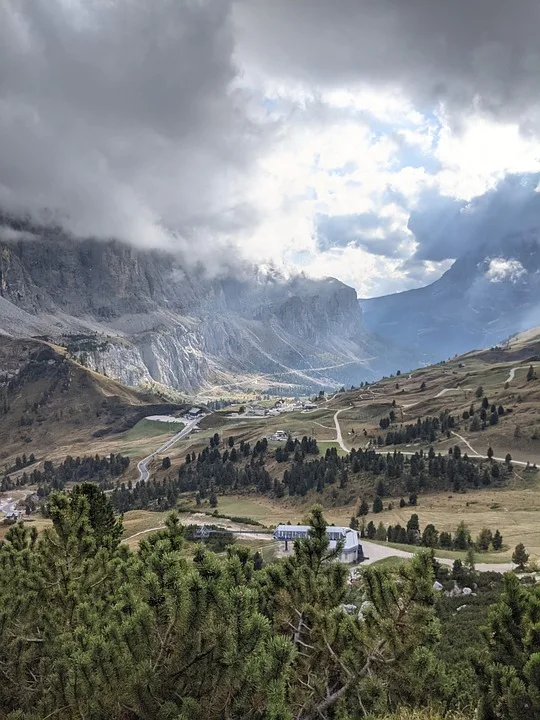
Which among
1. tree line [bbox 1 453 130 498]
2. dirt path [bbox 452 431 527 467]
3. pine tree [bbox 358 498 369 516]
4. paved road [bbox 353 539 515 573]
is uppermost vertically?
dirt path [bbox 452 431 527 467]

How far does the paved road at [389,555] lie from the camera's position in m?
55.8

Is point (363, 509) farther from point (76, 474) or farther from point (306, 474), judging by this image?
point (76, 474)

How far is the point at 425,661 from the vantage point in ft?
40.9

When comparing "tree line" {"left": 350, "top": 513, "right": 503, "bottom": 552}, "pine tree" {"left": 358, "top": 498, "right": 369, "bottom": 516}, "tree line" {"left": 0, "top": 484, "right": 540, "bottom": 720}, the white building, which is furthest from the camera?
"pine tree" {"left": 358, "top": 498, "right": 369, "bottom": 516}

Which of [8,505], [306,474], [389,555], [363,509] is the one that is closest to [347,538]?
[389,555]

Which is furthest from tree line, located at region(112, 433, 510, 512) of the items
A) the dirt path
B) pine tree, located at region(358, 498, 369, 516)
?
the dirt path

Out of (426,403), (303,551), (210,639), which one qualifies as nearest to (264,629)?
(210,639)

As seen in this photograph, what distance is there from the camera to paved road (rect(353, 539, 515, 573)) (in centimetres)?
5581

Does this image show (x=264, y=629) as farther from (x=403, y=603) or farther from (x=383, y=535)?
(x=383, y=535)

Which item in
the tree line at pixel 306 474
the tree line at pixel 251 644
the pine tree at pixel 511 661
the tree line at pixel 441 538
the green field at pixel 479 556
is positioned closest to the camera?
the tree line at pixel 251 644

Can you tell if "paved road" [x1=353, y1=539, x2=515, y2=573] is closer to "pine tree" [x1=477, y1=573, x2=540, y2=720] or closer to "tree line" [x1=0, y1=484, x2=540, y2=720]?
"tree line" [x1=0, y1=484, x2=540, y2=720]

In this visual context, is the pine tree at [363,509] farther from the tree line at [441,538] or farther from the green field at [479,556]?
the green field at [479,556]

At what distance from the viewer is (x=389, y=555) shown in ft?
214

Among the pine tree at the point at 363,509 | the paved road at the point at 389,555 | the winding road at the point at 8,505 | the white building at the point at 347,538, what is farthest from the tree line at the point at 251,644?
the winding road at the point at 8,505
